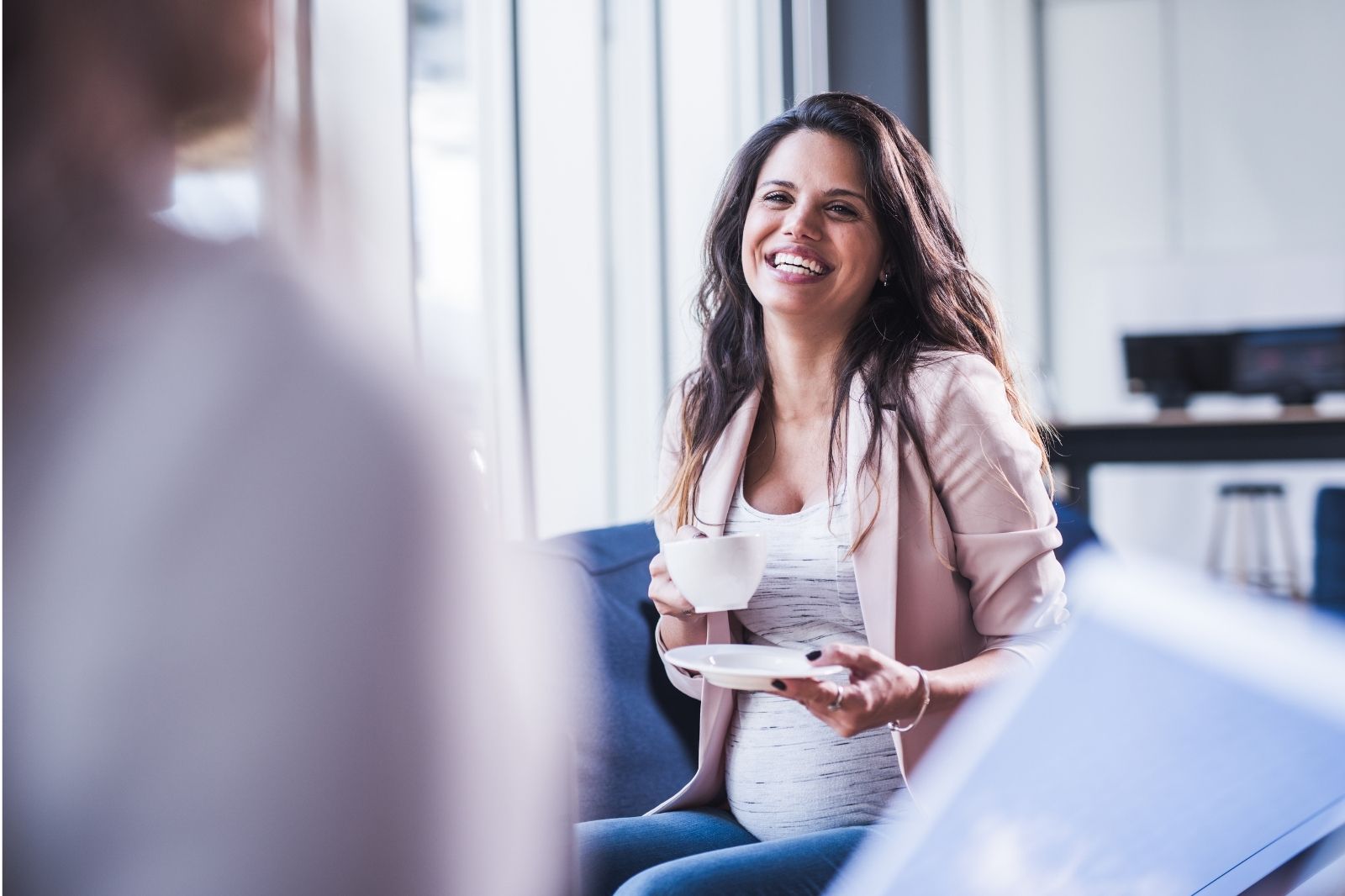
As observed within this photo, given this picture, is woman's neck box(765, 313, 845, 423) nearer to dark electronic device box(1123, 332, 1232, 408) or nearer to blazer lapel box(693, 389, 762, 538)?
blazer lapel box(693, 389, 762, 538)

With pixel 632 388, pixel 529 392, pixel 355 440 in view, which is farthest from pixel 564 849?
pixel 632 388

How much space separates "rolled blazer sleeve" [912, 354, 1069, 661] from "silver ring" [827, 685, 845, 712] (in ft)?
0.65

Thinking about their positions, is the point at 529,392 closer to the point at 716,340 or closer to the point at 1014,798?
the point at 716,340

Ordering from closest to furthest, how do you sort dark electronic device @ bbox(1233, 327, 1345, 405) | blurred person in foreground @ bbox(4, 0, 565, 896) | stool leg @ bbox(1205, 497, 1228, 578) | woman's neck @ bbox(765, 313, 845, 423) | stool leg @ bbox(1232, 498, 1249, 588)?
blurred person in foreground @ bbox(4, 0, 565, 896), woman's neck @ bbox(765, 313, 845, 423), dark electronic device @ bbox(1233, 327, 1345, 405), stool leg @ bbox(1232, 498, 1249, 588), stool leg @ bbox(1205, 497, 1228, 578)

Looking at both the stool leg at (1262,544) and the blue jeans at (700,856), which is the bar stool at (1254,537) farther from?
the blue jeans at (700,856)

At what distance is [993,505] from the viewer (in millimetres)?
917

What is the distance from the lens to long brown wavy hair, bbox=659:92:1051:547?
3.10 feet

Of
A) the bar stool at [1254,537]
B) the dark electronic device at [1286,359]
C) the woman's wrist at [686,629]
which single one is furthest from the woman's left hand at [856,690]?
the bar stool at [1254,537]

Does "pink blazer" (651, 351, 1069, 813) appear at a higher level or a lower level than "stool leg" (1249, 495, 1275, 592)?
higher

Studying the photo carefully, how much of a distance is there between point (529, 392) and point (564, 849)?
4.40 feet

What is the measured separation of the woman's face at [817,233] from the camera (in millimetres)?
948

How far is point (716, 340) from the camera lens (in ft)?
3.65

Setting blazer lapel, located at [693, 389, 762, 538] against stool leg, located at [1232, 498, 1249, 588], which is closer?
blazer lapel, located at [693, 389, 762, 538]

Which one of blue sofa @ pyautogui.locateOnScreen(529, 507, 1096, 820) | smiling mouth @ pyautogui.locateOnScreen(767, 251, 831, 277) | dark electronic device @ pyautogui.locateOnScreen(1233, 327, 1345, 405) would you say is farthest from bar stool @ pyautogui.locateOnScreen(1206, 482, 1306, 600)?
smiling mouth @ pyautogui.locateOnScreen(767, 251, 831, 277)
